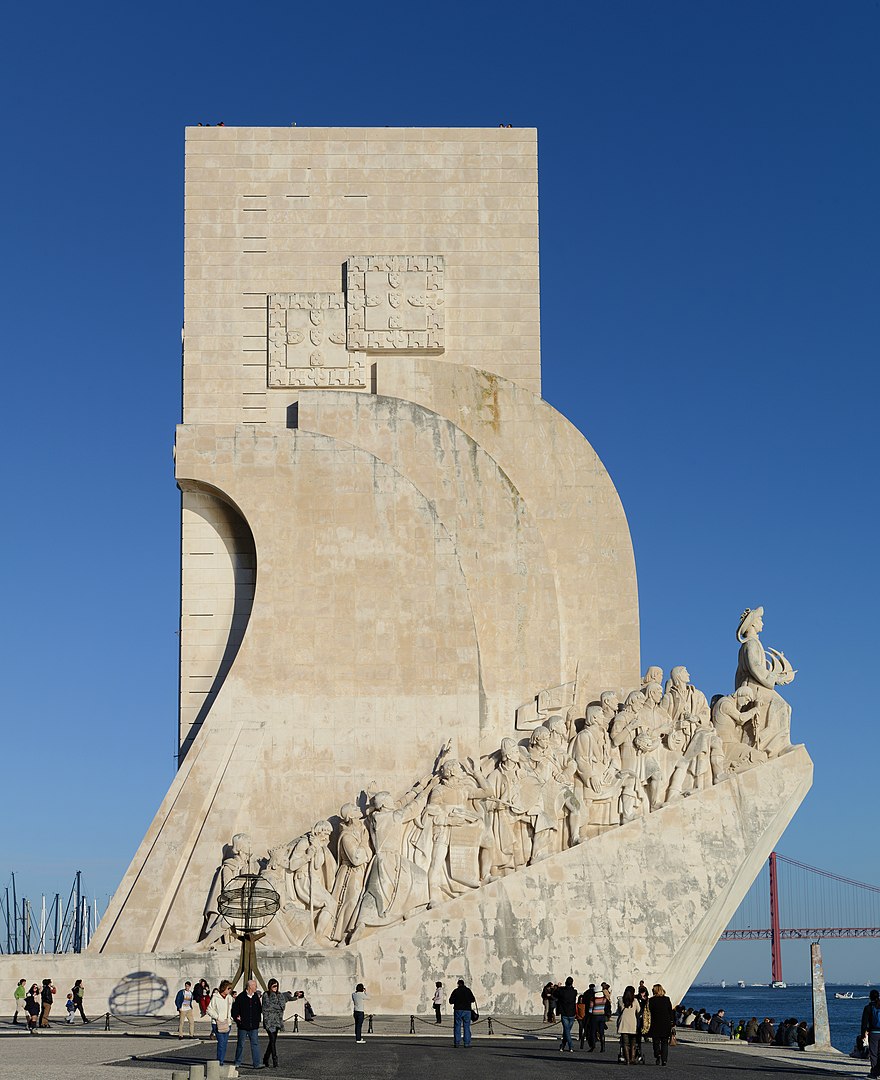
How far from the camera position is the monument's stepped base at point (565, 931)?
15562mm

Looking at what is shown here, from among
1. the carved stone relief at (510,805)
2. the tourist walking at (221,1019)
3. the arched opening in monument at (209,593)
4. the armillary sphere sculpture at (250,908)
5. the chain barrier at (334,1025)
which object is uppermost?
the arched opening in monument at (209,593)

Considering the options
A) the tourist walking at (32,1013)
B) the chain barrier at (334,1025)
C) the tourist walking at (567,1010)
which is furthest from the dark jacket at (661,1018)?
the tourist walking at (32,1013)

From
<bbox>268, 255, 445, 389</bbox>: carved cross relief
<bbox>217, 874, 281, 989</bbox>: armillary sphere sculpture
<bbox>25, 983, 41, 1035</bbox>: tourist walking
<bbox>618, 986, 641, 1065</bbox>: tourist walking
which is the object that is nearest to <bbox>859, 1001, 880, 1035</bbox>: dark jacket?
<bbox>618, 986, 641, 1065</bbox>: tourist walking

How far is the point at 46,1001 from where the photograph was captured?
14.6 m

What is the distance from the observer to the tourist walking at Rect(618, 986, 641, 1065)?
11.5 m

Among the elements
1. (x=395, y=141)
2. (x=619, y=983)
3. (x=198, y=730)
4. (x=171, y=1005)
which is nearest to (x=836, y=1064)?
(x=619, y=983)

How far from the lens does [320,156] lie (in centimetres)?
2023

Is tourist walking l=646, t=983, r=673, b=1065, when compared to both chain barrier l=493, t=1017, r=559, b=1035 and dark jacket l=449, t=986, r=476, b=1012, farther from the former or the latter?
chain barrier l=493, t=1017, r=559, b=1035

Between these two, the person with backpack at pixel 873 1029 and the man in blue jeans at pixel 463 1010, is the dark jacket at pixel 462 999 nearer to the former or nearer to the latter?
the man in blue jeans at pixel 463 1010

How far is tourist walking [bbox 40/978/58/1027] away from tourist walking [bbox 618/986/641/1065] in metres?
5.82

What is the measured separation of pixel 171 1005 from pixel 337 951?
5.67 feet

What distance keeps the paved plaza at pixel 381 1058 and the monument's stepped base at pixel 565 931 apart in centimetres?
101

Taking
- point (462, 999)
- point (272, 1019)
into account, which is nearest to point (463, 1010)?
point (462, 999)

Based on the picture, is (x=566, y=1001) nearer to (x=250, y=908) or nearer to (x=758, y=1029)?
(x=250, y=908)
